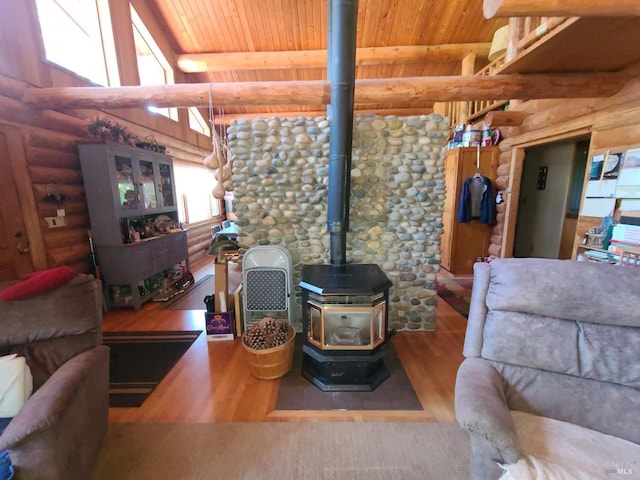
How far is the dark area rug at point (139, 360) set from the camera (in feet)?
6.49

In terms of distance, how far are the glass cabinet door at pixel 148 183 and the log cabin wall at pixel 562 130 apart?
4.99 metres

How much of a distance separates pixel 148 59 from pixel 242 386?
17.0 ft

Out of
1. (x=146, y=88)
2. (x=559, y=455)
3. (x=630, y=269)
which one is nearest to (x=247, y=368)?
(x=559, y=455)

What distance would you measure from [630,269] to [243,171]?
269cm

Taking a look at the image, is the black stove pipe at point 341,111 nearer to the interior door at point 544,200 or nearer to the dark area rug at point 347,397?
the dark area rug at point 347,397

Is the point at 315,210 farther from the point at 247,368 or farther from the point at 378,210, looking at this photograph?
the point at 247,368

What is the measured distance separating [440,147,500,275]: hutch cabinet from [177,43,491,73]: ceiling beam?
1.77 m

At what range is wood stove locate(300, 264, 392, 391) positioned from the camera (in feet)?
6.52

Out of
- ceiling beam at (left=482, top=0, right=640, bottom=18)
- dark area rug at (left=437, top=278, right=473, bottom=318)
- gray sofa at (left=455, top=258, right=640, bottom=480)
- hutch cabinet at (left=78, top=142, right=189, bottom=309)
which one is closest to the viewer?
gray sofa at (left=455, top=258, right=640, bottom=480)

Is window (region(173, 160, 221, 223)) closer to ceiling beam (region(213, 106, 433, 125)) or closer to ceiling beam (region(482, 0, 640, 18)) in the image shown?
ceiling beam (region(213, 106, 433, 125))

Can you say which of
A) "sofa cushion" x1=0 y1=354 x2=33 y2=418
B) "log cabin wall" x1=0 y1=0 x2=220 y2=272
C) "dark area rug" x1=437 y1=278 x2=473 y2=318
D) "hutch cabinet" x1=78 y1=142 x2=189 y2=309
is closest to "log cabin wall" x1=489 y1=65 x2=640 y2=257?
"dark area rug" x1=437 y1=278 x2=473 y2=318

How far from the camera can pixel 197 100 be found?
2609 millimetres

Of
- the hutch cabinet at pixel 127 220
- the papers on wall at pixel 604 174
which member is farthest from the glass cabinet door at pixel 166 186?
the papers on wall at pixel 604 174

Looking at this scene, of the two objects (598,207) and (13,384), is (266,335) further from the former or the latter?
(598,207)
